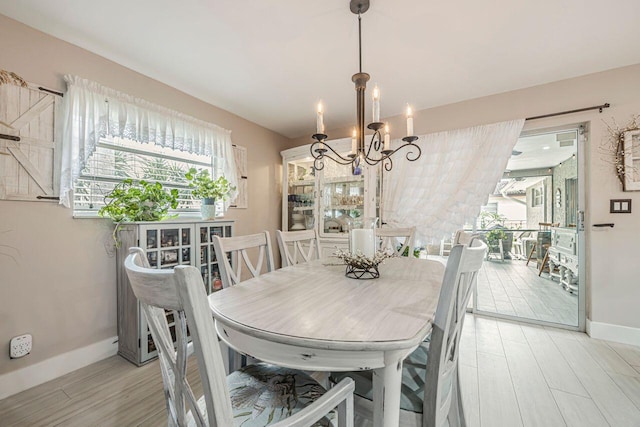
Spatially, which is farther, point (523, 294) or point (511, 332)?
point (523, 294)

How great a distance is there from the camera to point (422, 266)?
1.81m

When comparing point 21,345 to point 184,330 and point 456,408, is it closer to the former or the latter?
point 184,330

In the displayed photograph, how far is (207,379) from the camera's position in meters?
0.53

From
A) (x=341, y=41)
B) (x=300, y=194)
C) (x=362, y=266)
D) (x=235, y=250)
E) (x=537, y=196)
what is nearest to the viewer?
(x=362, y=266)

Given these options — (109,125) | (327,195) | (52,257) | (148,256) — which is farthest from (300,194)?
(52,257)

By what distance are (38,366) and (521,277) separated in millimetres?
4703

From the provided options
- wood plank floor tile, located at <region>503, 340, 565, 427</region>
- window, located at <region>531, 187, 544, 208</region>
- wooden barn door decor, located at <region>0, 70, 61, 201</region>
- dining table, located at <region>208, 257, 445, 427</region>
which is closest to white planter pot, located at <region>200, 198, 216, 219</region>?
wooden barn door decor, located at <region>0, 70, 61, 201</region>

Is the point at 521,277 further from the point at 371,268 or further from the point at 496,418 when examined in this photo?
the point at 371,268

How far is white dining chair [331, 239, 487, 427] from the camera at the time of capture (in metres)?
0.85

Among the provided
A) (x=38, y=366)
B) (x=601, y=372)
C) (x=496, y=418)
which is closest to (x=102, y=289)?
(x=38, y=366)

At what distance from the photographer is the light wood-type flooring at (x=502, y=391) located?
4.82 feet

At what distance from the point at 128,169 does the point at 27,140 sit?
65 cm

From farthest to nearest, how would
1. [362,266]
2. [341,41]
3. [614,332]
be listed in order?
[614,332]
[341,41]
[362,266]

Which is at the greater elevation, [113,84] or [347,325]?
[113,84]
